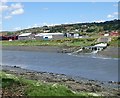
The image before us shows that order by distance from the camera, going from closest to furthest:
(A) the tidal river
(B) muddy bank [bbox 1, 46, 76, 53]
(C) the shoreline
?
(A) the tidal river
(C) the shoreline
(B) muddy bank [bbox 1, 46, 76, 53]

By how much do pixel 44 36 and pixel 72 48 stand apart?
58.8m

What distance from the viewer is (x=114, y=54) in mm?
76875

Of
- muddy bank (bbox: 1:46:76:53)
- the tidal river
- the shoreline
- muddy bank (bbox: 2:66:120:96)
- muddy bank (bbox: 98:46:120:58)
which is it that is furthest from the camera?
muddy bank (bbox: 1:46:76:53)

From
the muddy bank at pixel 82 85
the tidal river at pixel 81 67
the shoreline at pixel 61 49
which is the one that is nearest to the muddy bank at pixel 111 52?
the shoreline at pixel 61 49

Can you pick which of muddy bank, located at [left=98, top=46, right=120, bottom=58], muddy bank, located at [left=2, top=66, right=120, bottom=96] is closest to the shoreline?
→ muddy bank, located at [left=98, top=46, right=120, bottom=58]

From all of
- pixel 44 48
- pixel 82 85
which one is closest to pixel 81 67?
pixel 82 85

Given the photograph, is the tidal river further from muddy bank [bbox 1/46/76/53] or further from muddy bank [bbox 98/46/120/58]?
muddy bank [bbox 1/46/76/53]

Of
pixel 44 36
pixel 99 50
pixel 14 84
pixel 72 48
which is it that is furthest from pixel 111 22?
pixel 14 84

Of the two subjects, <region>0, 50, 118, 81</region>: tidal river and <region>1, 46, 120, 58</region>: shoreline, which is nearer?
<region>0, 50, 118, 81</region>: tidal river

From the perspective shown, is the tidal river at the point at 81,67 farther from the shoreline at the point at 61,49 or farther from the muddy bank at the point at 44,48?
the muddy bank at the point at 44,48

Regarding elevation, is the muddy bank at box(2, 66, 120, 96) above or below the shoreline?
above

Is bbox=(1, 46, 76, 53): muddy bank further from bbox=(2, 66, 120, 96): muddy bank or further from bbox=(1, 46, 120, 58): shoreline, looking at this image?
bbox=(2, 66, 120, 96): muddy bank

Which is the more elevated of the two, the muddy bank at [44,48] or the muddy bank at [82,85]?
the muddy bank at [82,85]

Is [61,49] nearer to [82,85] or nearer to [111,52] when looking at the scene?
[111,52]
